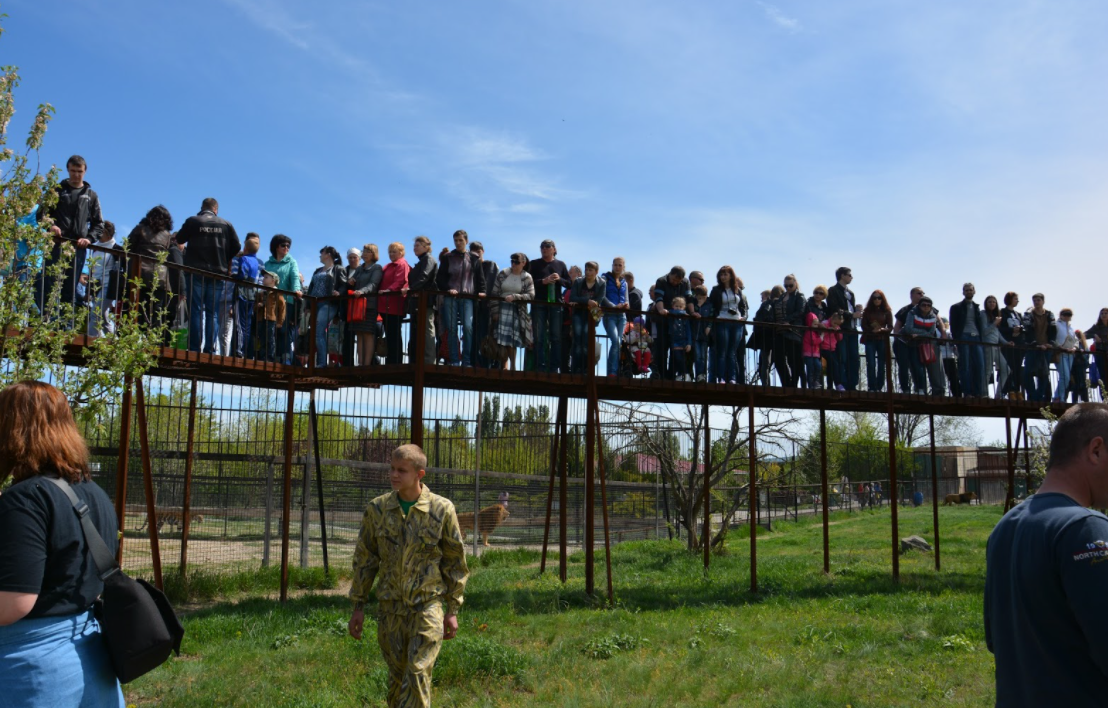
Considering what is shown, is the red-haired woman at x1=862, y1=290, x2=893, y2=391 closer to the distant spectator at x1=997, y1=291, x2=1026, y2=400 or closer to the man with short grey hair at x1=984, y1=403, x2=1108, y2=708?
the distant spectator at x1=997, y1=291, x2=1026, y2=400

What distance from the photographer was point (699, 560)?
16328 mm

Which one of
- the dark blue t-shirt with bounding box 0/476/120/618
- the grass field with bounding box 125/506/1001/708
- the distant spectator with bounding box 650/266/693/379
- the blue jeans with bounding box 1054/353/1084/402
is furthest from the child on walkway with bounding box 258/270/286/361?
the blue jeans with bounding box 1054/353/1084/402

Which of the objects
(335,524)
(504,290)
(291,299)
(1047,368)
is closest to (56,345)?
(291,299)

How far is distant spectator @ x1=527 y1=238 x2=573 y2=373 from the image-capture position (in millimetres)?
12391

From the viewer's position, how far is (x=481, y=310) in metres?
12.0

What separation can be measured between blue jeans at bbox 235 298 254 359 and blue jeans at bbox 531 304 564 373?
11.5 feet

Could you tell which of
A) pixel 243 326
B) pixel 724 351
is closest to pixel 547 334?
pixel 724 351

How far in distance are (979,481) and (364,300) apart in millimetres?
28038

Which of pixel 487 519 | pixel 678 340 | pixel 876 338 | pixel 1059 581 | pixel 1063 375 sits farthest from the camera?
pixel 487 519

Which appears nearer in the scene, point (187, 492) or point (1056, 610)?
point (1056, 610)

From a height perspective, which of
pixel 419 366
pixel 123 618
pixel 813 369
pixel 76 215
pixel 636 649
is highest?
pixel 76 215

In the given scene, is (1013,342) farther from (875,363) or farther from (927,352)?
(875,363)

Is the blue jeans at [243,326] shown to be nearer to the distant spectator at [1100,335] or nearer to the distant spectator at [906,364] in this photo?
the distant spectator at [906,364]

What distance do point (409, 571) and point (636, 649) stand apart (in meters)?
4.37
